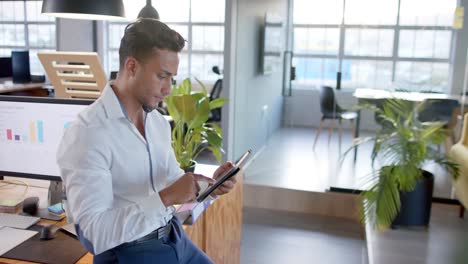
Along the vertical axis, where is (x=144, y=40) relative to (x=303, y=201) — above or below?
above

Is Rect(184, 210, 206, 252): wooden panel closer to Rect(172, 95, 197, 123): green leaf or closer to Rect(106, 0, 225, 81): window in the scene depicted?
Rect(172, 95, 197, 123): green leaf

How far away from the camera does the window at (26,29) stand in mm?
8242

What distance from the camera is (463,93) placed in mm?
3883

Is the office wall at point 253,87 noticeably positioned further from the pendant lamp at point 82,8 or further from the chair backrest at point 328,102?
the pendant lamp at point 82,8

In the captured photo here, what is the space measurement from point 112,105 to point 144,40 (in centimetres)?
19

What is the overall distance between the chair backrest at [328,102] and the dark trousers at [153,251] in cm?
313

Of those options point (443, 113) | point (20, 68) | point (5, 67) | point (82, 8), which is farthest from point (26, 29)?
point (443, 113)

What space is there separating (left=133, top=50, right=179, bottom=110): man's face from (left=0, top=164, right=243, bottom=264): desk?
2.25 feet

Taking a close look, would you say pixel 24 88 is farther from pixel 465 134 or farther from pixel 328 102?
pixel 465 134

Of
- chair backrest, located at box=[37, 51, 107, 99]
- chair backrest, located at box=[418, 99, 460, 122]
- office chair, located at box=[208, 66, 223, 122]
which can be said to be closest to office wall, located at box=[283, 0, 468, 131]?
chair backrest, located at box=[418, 99, 460, 122]

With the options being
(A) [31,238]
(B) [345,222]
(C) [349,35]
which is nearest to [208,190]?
(A) [31,238]

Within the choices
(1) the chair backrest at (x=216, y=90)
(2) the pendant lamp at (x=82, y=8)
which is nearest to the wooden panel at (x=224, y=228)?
(2) the pendant lamp at (x=82, y=8)

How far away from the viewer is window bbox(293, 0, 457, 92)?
3.89 metres

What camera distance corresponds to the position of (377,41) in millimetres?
4102
